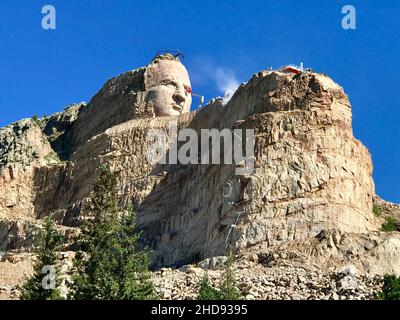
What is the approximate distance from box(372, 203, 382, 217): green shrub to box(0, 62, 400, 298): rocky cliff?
51 centimetres

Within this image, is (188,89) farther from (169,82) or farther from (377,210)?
(377,210)

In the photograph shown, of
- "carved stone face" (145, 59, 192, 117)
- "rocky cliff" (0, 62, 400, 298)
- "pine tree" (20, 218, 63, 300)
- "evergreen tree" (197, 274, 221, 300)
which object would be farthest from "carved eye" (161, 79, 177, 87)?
"pine tree" (20, 218, 63, 300)

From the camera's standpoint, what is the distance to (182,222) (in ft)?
221

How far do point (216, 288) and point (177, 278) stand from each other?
4350 mm

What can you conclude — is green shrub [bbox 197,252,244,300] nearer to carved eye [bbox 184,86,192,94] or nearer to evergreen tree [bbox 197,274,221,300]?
evergreen tree [bbox 197,274,221,300]

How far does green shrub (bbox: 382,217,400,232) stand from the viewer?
60.3m

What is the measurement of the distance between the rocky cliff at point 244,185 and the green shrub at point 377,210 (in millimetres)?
509

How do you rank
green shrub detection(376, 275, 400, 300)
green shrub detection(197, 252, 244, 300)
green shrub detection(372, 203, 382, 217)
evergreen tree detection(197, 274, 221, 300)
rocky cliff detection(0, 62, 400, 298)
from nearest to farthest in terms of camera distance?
1. green shrub detection(197, 252, 244, 300)
2. evergreen tree detection(197, 274, 221, 300)
3. green shrub detection(376, 275, 400, 300)
4. rocky cliff detection(0, 62, 400, 298)
5. green shrub detection(372, 203, 382, 217)

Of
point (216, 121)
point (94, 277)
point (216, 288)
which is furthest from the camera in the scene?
point (216, 121)

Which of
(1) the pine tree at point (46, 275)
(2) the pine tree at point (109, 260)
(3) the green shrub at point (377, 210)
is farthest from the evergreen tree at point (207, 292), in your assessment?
(3) the green shrub at point (377, 210)

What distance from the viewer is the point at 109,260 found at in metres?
43.3

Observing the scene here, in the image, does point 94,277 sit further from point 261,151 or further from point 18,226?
point 18,226

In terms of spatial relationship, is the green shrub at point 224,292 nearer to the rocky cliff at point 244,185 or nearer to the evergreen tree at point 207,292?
the evergreen tree at point 207,292
